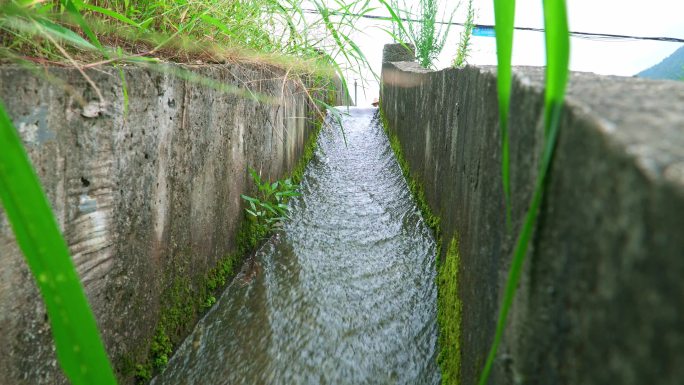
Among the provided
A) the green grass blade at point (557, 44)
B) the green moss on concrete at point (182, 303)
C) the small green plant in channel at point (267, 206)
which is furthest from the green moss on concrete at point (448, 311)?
the green grass blade at point (557, 44)

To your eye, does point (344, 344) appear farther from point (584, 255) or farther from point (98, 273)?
point (584, 255)

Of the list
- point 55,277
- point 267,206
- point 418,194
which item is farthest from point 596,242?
point 418,194

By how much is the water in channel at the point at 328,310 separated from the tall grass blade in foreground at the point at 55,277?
1.38 metres

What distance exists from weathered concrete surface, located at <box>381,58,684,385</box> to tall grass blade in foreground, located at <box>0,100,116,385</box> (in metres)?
0.45

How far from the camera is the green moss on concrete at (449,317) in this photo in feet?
5.14

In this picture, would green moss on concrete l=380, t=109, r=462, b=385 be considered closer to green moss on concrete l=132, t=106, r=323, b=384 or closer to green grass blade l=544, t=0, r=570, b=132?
green moss on concrete l=132, t=106, r=323, b=384

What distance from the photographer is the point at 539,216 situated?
2.40 ft

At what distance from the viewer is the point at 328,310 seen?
2121 millimetres

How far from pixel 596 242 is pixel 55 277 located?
0.51 meters

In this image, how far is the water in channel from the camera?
177cm

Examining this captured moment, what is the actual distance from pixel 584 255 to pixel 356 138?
549 centimetres

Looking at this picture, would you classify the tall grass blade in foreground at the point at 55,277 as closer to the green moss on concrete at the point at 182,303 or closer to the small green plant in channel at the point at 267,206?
the green moss on concrete at the point at 182,303

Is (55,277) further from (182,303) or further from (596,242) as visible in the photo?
(182,303)

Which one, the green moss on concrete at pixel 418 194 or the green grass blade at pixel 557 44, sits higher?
the green grass blade at pixel 557 44
